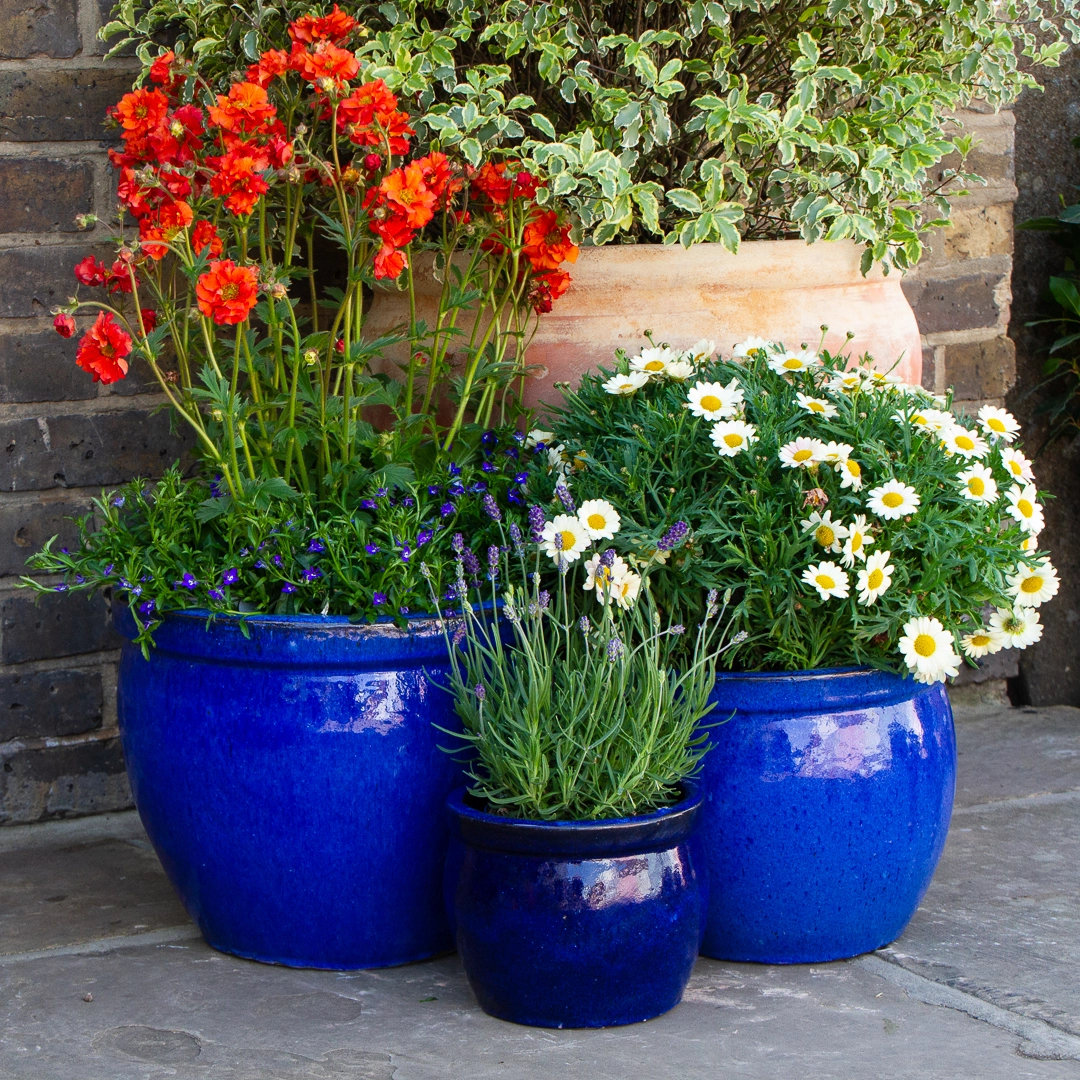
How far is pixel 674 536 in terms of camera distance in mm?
1740

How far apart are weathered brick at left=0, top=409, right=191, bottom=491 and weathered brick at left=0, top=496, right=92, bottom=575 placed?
1.4 inches

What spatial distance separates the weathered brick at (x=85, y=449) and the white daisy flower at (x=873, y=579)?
4.17ft

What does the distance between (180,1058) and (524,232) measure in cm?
126

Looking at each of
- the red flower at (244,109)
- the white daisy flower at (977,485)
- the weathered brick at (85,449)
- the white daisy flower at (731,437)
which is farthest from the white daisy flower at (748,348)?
the weathered brick at (85,449)

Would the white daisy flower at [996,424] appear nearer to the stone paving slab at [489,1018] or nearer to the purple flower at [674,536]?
the purple flower at [674,536]

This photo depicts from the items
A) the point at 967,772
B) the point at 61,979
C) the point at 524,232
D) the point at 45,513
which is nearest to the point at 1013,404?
the point at 967,772

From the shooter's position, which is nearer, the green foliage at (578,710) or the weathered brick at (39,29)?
the green foliage at (578,710)

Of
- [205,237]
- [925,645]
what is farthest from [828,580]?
[205,237]

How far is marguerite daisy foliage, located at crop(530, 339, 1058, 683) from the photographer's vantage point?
1.79m

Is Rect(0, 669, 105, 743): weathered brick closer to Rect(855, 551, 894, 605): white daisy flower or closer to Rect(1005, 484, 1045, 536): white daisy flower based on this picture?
Rect(855, 551, 894, 605): white daisy flower

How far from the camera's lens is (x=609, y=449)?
1.93 m

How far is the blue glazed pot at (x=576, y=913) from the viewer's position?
5.37ft

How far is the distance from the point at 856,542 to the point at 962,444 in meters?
0.28

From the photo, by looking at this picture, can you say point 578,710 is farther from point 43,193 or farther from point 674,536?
point 43,193
